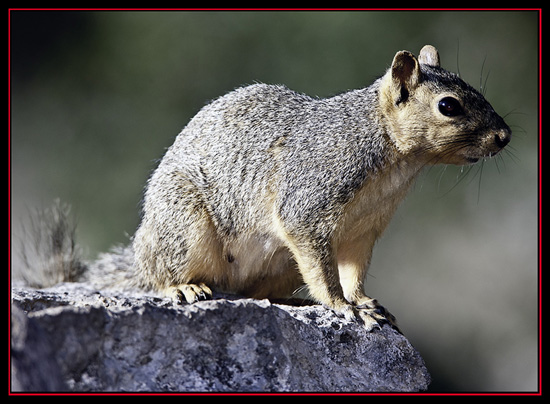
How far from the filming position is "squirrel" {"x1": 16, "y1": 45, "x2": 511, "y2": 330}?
3857mm

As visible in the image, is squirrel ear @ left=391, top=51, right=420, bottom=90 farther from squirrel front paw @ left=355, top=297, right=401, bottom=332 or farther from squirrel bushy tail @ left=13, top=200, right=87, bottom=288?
Answer: squirrel bushy tail @ left=13, top=200, right=87, bottom=288

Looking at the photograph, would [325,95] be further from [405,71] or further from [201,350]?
[201,350]

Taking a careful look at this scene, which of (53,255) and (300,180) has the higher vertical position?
(300,180)

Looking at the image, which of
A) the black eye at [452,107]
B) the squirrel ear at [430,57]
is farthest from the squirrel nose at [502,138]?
the squirrel ear at [430,57]

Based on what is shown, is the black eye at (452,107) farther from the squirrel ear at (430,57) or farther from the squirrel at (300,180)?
the squirrel ear at (430,57)

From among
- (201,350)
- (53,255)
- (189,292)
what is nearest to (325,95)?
(53,255)

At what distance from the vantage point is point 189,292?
13.3 ft

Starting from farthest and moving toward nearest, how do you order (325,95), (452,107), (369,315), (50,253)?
(325,95), (50,253), (452,107), (369,315)

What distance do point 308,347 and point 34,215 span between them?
116 inches

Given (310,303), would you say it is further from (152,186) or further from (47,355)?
(47,355)

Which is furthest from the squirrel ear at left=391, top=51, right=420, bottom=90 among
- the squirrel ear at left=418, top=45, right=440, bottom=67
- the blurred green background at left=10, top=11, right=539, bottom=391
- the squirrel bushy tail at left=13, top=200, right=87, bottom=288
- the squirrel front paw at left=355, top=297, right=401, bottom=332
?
the blurred green background at left=10, top=11, right=539, bottom=391

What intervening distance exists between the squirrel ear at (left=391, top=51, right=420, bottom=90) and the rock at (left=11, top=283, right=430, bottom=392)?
121 centimetres

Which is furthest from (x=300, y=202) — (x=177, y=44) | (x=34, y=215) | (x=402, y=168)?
(x=177, y=44)

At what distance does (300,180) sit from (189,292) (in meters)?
0.81
